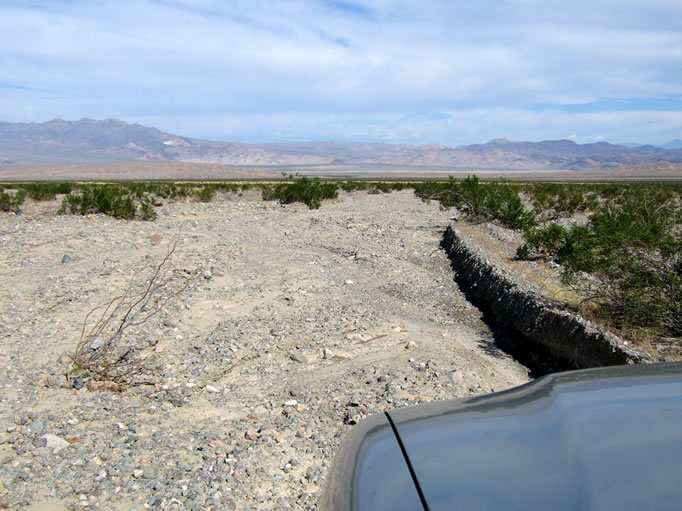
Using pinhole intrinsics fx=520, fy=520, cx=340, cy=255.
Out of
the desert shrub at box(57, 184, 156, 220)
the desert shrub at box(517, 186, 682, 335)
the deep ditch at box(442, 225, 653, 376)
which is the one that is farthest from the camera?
the desert shrub at box(57, 184, 156, 220)

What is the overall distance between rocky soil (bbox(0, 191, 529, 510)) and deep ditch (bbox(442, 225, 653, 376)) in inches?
12.7

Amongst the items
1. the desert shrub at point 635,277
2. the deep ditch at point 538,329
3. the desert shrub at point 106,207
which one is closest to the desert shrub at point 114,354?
the deep ditch at point 538,329

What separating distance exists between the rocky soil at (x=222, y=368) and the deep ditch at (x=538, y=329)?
0.32 meters

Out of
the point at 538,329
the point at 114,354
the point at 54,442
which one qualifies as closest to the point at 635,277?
the point at 538,329

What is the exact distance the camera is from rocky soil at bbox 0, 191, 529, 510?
3871mm

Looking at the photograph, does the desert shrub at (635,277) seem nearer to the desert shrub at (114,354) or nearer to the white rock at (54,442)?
the desert shrub at (114,354)

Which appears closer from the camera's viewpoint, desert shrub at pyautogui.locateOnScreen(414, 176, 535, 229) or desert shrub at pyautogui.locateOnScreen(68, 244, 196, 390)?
desert shrub at pyautogui.locateOnScreen(68, 244, 196, 390)

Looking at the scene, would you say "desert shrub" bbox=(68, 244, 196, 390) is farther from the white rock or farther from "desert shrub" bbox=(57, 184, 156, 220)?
"desert shrub" bbox=(57, 184, 156, 220)

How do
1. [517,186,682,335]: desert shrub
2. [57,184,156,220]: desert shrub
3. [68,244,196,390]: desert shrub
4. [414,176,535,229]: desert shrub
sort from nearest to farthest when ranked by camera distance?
[68,244,196,390]: desert shrub → [517,186,682,335]: desert shrub → [414,176,535,229]: desert shrub → [57,184,156,220]: desert shrub

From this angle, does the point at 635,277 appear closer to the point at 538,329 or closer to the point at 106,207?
the point at 538,329

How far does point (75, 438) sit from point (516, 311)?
6.17m

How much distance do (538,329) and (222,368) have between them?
4219mm

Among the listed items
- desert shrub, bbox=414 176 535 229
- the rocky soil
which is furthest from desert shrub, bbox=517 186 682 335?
desert shrub, bbox=414 176 535 229

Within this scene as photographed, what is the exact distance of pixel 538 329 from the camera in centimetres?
710
